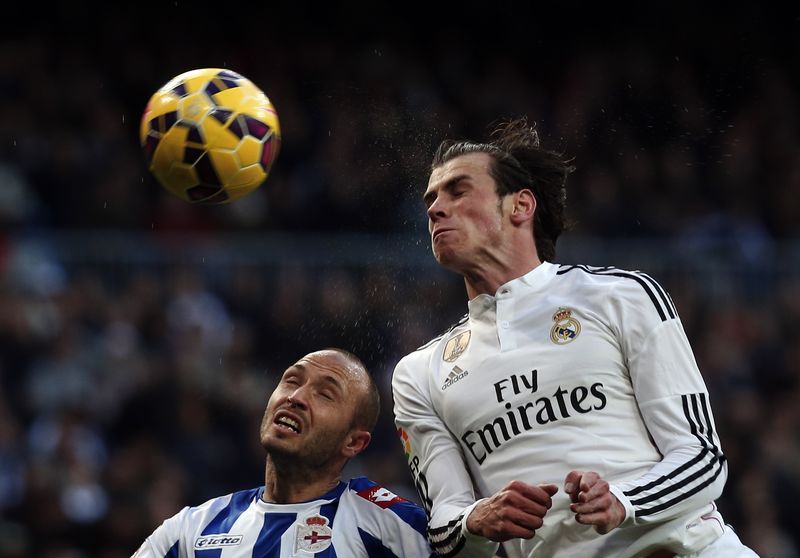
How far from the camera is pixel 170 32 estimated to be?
14.7m

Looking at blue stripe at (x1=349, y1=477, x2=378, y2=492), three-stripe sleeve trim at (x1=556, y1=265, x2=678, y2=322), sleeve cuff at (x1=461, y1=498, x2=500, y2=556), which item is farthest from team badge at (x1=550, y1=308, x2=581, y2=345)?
blue stripe at (x1=349, y1=477, x2=378, y2=492)

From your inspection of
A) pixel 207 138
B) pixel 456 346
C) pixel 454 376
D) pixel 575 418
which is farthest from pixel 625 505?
pixel 207 138

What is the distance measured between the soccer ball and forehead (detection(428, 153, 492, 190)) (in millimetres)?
783

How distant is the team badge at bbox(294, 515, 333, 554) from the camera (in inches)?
204

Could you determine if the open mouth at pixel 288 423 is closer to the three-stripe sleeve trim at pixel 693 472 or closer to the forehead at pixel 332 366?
the forehead at pixel 332 366

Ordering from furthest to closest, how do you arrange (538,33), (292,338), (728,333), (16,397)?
(538,33) → (728,333) → (292,338) → (16,397)

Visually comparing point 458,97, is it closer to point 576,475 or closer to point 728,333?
point 728,333

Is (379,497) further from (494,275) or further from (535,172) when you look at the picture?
(535,172)

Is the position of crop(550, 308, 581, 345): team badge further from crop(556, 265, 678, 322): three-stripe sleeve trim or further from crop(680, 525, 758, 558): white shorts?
crop(680, 525, 758, 558): white shorts

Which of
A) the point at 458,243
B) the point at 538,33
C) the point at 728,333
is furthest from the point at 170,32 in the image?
the point at 458,243

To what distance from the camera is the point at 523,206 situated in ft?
17.7

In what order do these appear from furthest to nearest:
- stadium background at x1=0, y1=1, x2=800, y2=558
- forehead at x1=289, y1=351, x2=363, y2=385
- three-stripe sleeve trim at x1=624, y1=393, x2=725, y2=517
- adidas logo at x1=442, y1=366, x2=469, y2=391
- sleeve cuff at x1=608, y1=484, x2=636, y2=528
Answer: stadium background at x1=0, y1=1, x2=800, y2=558 → forehead at x1=289, y1=351, x2=363, y2=385 → adidas logo at x1=442, y1=366, x2=469, y2=391 → three-stripe sleeve trim at x1=624, y1=393, x2=725, y2=517 → sleeve cuff at x1=608, y1=484, x2=636, y2=528

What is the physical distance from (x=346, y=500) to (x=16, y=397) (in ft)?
17.0

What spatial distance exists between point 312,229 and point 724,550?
764cm
